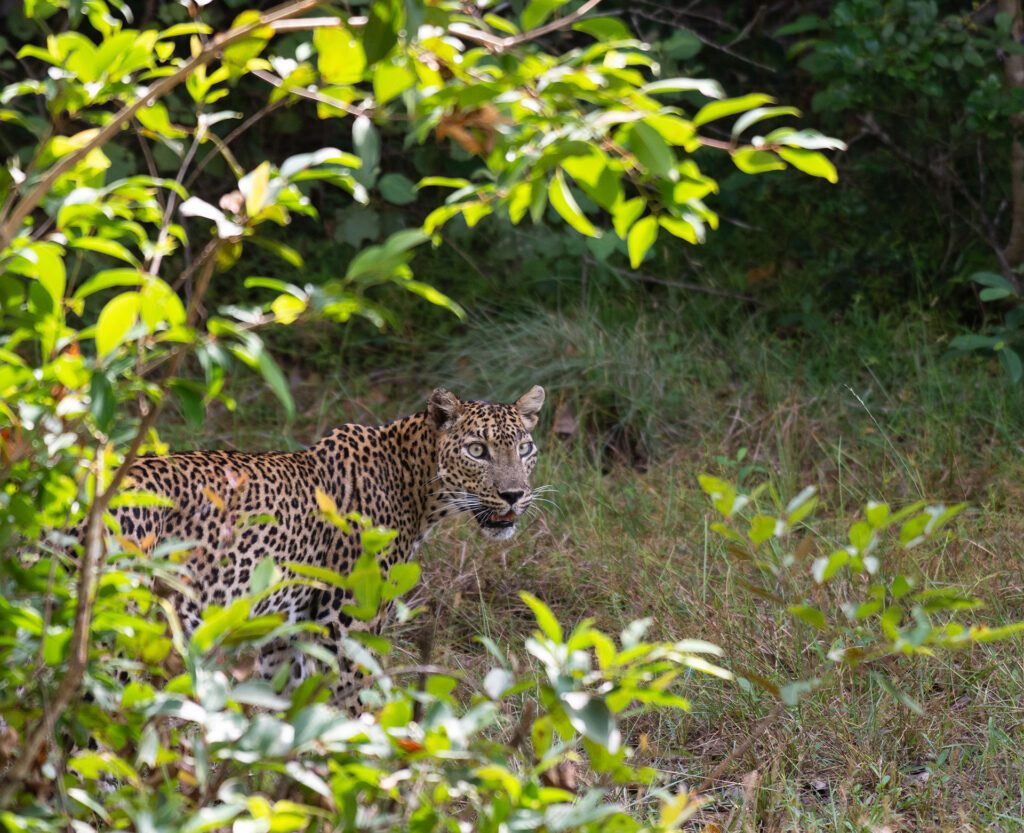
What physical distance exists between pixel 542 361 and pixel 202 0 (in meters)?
4.79

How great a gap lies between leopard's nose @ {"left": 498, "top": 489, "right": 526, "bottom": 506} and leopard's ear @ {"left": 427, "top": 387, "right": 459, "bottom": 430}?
341 millimetres

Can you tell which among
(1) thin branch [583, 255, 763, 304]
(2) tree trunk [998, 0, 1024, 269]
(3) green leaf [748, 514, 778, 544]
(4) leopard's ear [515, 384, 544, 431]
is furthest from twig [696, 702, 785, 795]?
(2) tree trunk [998, 0, 1024, 269]

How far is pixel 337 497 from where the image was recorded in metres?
4.57

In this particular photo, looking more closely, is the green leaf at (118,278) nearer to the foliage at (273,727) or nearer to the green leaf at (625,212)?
the foliage at (273,727)

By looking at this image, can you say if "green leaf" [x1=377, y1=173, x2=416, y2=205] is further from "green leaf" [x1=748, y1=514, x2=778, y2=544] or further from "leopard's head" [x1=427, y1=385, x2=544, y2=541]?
"green leaf" [x1=748, y1=514, x2=778, y2=544]

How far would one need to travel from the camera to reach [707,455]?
5879mm

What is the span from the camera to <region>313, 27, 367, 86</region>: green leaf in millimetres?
1767

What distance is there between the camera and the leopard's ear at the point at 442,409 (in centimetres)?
471

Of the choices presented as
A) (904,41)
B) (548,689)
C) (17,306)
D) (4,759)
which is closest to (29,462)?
(17,306)

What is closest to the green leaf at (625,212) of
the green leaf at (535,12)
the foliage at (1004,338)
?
the green leaf at (535,12)

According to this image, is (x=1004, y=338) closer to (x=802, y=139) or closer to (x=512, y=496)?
(x=512, y=496)

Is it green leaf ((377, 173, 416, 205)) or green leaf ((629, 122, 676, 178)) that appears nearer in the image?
green leaf ((629, 122, 676, 178))

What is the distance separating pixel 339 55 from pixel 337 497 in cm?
292

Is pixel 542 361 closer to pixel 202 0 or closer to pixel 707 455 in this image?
pixel 707 455
